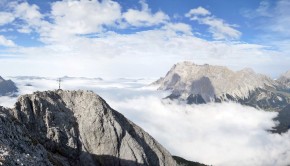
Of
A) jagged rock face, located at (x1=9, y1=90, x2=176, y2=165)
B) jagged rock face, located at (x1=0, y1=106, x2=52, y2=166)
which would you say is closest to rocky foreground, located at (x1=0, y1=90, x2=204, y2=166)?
jagged rock face, located at (x1=9, y1=90, x2=176, y2=165)

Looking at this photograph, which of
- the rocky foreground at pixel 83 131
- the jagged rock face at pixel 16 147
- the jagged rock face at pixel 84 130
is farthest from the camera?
the jagged rock face at pixel 84 130

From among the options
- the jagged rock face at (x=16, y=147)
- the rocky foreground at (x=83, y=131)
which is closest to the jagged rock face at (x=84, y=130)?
the rocky foreground at (x=83, y=131)

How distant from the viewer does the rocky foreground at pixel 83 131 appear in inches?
5477

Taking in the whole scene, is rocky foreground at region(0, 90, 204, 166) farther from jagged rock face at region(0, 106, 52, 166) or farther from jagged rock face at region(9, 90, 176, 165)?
jagged rock face at region(0, 106, 52, 166)

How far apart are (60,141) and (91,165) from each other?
1538cm

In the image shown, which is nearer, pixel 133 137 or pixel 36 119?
pixel 36 119

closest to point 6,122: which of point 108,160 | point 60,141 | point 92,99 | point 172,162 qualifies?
point 60,141

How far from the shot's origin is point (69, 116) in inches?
6102

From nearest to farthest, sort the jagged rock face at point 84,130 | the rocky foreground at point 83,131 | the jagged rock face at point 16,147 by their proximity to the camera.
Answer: the jagged rock face at point 16,147 < the rocky foreground at point 83,131 < the jagged rock face at point 84,130

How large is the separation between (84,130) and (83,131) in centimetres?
65

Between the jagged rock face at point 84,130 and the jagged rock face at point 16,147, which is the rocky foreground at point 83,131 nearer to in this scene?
the jagged rock face at point 84,130

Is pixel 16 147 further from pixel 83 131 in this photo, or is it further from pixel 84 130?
pixel 84 130

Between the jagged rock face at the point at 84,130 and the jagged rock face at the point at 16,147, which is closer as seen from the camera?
the jagged rock face at the point at 16,147

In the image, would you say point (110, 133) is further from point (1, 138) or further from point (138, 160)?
point (1, 138)
